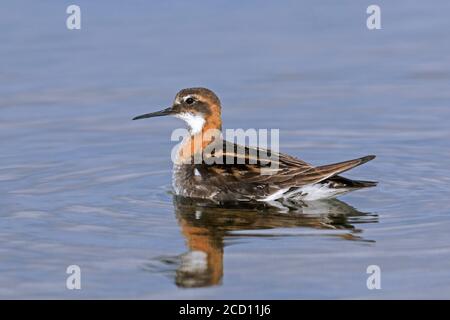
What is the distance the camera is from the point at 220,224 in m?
14.3

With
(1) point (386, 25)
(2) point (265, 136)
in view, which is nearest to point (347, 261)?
(2) point (265, 136)

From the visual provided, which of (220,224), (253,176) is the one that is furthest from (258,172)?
(220,224)

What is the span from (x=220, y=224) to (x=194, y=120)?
243cm

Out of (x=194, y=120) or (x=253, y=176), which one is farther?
(x=194, y=120)

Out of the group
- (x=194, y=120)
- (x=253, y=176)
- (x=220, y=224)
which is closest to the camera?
(x=220, y=224)

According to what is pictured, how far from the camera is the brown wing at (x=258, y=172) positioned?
48.9 feet

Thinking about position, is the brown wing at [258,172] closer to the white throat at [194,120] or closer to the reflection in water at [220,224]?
the reflection in water at [220,224]

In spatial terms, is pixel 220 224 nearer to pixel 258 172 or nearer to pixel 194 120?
pixel 258 172

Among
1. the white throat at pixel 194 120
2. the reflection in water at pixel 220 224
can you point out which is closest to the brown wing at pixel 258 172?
the reflection in water at pixel 220 224

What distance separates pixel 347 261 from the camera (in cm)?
1252

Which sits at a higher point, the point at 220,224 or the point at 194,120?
the point at 194,120

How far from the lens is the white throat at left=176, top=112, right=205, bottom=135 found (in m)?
16.3

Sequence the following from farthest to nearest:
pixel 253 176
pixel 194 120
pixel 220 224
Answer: pixel 194 120 < pixel 253 176 < pixel 220 224


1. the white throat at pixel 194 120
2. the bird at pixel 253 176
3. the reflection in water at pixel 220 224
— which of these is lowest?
the reflection in water at pixel 220 224
